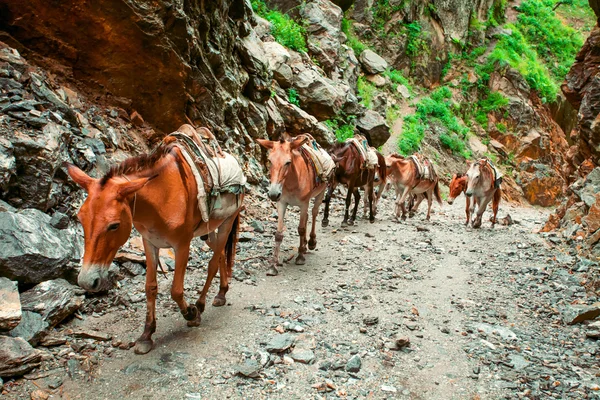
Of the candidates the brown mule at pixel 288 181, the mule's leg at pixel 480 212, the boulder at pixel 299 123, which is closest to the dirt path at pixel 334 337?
the brown mule at pixel 288 181

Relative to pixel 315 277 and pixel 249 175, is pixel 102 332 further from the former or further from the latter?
pixel 249 175

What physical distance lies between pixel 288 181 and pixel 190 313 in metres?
3.00

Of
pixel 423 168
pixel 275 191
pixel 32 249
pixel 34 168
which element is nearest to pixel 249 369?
pixel 32 249

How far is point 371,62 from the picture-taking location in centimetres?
2472

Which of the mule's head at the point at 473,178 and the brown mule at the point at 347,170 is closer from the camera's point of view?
the brown mule at the point at 347,170

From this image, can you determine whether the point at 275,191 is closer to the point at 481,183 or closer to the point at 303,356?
the point at 303,356

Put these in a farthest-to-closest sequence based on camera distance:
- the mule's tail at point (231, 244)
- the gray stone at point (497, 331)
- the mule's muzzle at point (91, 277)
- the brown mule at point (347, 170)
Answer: the brown mule at point (347, 170), the mule's tail at point (231, 244), the gray stone at point (497, 331), the mule's muzzle at point (91, 277)

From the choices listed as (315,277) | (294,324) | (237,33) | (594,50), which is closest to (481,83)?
(594,50)

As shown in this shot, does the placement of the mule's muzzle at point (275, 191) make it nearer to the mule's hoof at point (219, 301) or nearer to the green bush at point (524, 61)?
the mule's hoof at point (219, 301)

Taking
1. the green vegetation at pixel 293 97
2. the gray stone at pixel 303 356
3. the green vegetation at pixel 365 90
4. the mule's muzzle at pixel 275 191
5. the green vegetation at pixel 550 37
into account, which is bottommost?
the gray stone at pixel 303 356

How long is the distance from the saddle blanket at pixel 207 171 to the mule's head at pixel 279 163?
4.02ft

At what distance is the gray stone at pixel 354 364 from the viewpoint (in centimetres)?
370

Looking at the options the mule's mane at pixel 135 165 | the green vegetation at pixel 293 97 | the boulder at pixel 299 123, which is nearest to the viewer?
the mule's mane at pixel 135 165

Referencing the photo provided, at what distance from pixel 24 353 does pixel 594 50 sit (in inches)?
557
